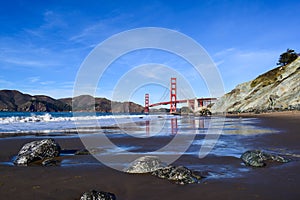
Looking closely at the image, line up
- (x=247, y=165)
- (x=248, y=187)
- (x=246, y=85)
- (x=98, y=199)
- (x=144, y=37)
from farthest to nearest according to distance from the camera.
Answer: (x=246, y=85) < (x=144, y=37) < (x=247, y=165) < (x=248, y=187) < (x=98, y=199)

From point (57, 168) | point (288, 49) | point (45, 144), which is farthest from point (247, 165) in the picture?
point (288, 49)

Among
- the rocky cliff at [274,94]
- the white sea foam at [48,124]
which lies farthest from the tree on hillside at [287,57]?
the white sea foam at [48,124]

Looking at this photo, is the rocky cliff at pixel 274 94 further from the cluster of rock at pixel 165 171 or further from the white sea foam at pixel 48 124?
the cluster of rock at pixel 165 171

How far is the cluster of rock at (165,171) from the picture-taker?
465cm

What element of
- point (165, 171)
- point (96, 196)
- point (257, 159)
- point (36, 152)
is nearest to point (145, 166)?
point (165, 171)

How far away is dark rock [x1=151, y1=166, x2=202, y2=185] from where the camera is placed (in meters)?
4.59

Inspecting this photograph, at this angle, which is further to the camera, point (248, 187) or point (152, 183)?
point (152, 183)

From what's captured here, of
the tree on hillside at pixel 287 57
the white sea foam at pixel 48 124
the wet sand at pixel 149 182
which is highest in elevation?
the tree on hillside at pixel 287 57

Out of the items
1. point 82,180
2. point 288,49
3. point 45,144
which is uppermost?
point 288,49

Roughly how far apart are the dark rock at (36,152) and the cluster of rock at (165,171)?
2828 mm

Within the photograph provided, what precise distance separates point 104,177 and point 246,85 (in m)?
70.4

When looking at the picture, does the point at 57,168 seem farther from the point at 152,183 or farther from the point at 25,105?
the point at 25,105

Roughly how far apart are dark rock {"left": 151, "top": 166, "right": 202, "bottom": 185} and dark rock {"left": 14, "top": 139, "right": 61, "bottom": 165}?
3.55m

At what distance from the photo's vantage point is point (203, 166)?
586 centimetres
